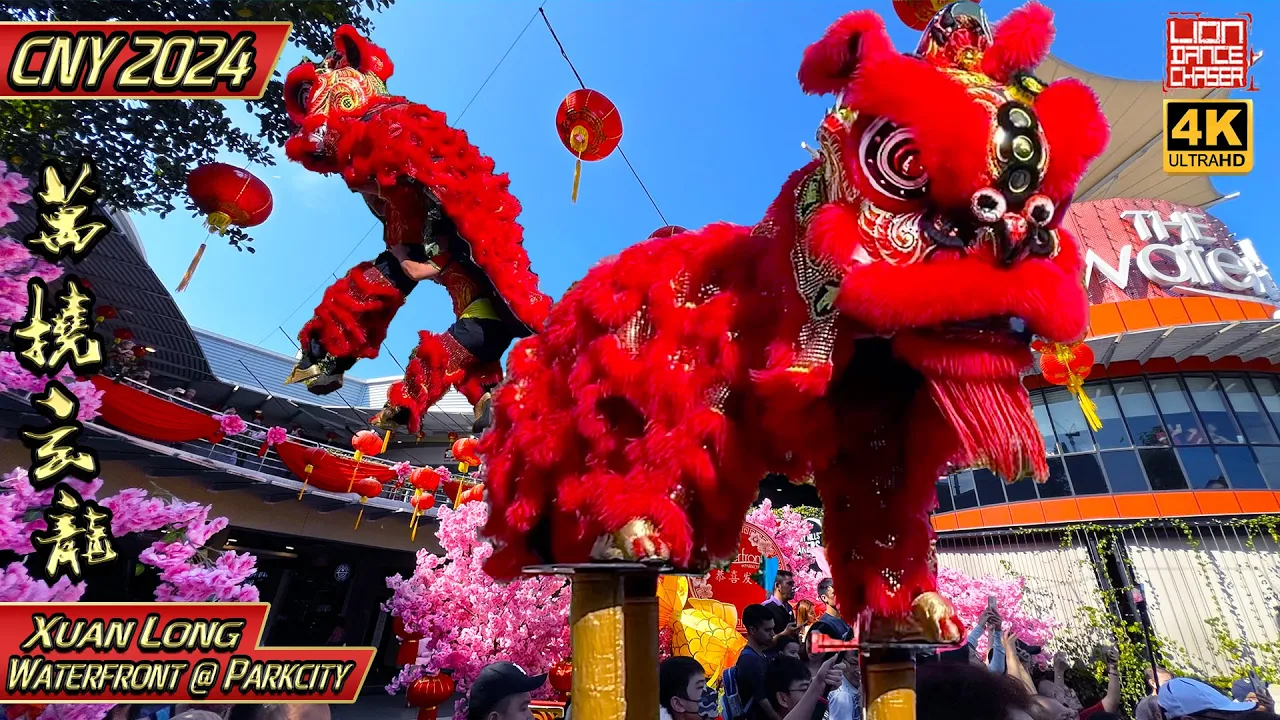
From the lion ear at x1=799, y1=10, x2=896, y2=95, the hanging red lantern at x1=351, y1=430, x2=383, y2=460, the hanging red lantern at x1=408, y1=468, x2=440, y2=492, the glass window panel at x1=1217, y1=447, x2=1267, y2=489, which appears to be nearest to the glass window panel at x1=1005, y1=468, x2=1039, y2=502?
the glass window panel at x1=1217, y1=447, x2=1267, y2=489

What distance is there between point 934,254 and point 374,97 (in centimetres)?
224

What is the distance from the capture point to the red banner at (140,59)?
8.98 ft

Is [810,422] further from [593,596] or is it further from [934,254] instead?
[593,596]

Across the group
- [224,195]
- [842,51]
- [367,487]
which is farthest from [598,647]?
[367,487]

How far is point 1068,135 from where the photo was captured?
1000 millimetres

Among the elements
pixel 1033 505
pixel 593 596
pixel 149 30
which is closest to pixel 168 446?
pixel 149 30

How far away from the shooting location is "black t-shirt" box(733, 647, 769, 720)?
8.73 feet

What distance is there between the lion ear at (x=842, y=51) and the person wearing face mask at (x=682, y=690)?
1.88 meters

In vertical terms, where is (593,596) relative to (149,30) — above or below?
below

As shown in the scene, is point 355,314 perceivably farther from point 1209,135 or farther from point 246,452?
point 1209,135

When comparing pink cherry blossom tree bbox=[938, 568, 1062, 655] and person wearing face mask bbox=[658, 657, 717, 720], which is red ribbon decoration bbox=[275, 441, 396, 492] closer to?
person wearing face mask bbox=[658, 657, 717, 720]

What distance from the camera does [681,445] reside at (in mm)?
1107

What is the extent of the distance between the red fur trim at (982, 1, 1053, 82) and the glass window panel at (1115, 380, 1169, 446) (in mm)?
10823

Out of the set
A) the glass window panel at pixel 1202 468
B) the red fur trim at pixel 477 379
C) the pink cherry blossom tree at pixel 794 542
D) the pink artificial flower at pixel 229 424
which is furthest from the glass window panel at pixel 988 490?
the pink artificial flower at pixel 229 424
